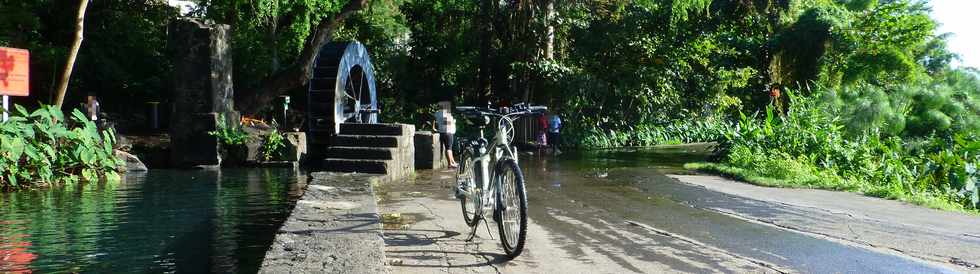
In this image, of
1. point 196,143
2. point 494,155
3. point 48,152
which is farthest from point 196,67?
point 494,155

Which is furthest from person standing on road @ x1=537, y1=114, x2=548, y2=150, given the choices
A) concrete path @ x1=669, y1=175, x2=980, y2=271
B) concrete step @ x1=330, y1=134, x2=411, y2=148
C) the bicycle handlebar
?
the bicycle handlebar

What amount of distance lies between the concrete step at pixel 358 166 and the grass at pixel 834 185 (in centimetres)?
515

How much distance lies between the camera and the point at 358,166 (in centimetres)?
1079

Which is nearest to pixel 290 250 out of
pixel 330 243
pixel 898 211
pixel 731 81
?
pixel 330 243

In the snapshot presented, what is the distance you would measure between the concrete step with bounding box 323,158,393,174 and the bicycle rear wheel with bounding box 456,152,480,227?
12.6ft

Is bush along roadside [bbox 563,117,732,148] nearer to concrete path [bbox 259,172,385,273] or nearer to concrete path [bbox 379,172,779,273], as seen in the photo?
concrete path [bbox 379,172,779,273]

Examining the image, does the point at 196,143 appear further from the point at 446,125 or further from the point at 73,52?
the point at 446,125

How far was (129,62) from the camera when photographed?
78.4ft

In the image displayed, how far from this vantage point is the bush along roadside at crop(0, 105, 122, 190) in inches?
397

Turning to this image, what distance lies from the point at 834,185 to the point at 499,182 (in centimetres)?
695

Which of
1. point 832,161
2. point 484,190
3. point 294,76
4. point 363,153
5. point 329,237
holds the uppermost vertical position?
point 294,76

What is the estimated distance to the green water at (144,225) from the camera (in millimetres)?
5422

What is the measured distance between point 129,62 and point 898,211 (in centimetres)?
2187

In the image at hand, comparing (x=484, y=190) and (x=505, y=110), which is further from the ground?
(x=505, y=110)
